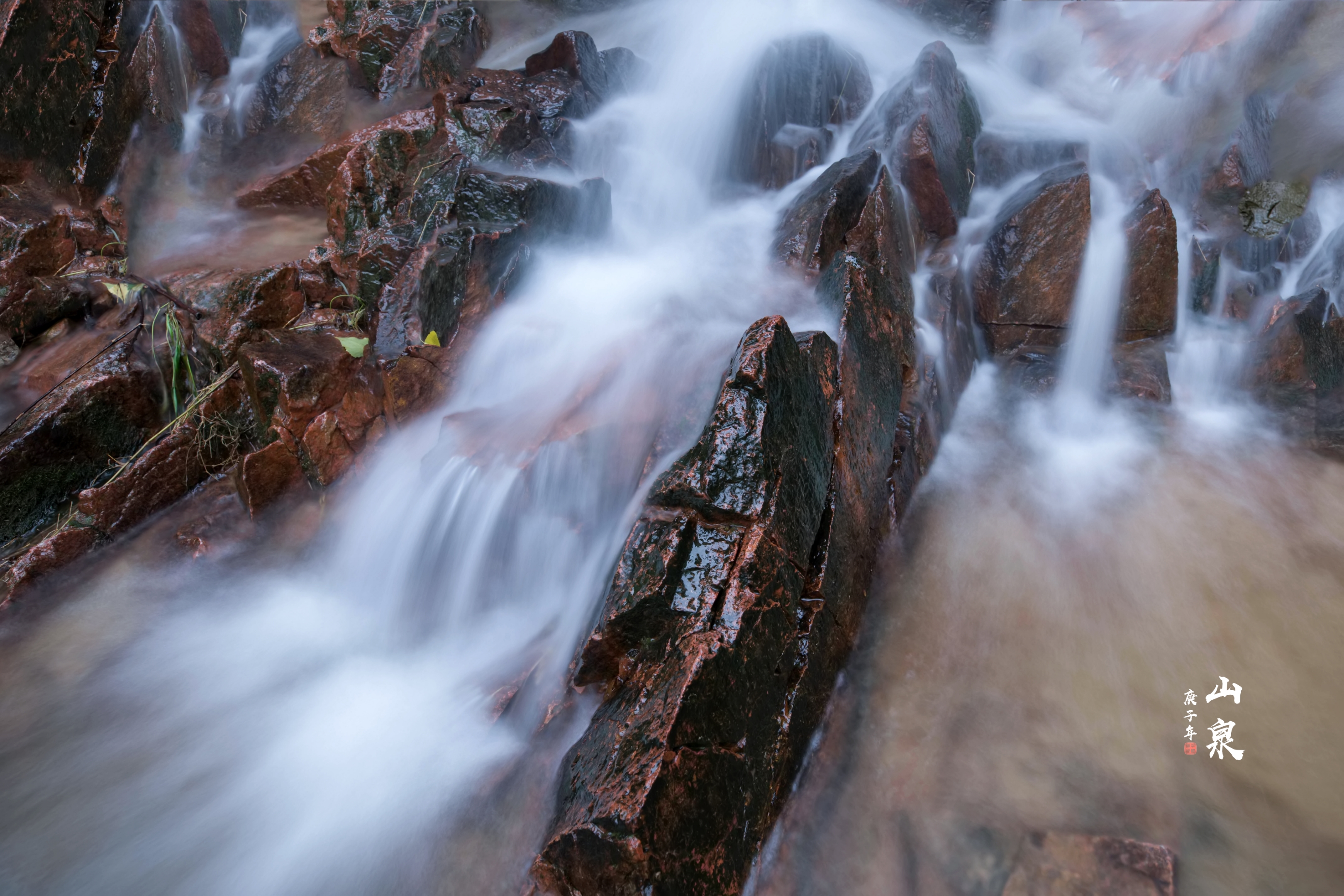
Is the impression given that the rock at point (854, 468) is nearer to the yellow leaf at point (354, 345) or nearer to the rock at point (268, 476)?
the yellow leaf at point (354, 345)

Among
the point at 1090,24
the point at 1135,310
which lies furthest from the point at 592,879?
the point at 1090,24

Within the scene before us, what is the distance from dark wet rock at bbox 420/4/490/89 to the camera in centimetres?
700

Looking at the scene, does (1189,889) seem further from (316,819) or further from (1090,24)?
(1090,24)

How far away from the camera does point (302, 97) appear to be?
7.23 m

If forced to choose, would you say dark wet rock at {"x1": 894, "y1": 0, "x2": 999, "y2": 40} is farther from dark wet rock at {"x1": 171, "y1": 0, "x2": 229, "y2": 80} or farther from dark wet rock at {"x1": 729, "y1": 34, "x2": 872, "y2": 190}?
dark wet rock at {"x1": 171, "y1": 0, "x2": 229, "y2": 80}

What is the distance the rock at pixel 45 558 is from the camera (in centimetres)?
368

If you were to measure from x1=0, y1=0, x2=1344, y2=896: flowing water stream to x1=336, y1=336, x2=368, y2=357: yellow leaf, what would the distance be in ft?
1.92

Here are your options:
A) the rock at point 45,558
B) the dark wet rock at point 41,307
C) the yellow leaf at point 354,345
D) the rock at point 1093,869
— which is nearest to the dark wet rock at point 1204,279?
the rock at point 1093,869

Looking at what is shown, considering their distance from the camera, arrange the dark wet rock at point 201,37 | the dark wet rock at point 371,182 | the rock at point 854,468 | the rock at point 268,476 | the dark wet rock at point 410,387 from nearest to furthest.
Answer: the rock at point 854,468
the rock at point 268,476
the dark wet rock at point 410,387
the dark wet rock at point 371,182
the dark wet rock at point 201,37

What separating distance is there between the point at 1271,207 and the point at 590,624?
7.07m

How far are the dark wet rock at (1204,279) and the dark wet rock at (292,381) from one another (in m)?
6.60

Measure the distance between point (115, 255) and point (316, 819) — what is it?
194 inches

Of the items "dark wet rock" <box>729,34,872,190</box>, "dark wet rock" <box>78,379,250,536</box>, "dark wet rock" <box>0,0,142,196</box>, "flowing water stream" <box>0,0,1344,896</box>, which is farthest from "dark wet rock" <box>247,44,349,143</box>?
"dark wet rock" <box>729,34,872,190</box>

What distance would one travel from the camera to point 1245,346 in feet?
18.6
